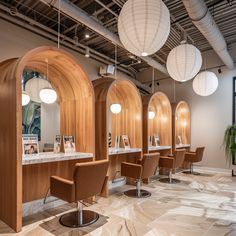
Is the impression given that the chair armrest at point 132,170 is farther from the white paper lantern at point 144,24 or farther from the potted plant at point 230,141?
the potted plant at point 230,141

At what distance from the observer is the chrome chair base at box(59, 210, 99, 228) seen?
3.02m

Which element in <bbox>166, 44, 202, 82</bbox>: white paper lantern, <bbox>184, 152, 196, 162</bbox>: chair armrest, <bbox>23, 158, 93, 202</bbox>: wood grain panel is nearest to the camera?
<bbox>166, 44, 202, 82</bbox>: white paper lantern

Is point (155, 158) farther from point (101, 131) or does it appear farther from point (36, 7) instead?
point (36, 7)

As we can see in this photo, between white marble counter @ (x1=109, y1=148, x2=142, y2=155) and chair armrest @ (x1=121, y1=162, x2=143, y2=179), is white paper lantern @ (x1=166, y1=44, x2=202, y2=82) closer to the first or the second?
chair armrest @ (x1=121, y1=162, x2=143, y2=179)

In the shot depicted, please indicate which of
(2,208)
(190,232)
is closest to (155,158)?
(190,232)

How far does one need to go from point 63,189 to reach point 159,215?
1.58 meters

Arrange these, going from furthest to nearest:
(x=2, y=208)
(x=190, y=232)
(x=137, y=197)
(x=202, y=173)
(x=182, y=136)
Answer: (x=182, y=136), (x=202, y=173), (x=137, y=197), (x=2, y=208), (x=190, y=232)

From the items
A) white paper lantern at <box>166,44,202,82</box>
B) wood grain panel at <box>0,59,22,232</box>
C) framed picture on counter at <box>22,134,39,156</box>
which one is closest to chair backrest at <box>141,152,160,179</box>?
white paper lantern at <box>166,44,202,82</box>

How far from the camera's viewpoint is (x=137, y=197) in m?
4.26

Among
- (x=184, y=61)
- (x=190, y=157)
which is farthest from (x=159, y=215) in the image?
(x=190, y=157)

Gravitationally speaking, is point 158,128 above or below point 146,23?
below

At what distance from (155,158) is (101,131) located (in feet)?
4.00

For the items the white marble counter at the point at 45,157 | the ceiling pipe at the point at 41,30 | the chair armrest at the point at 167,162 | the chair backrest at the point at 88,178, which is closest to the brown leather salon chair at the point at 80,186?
the chair backrest at the point at 88,178

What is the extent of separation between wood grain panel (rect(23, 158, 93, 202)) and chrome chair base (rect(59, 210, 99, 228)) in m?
0.64
